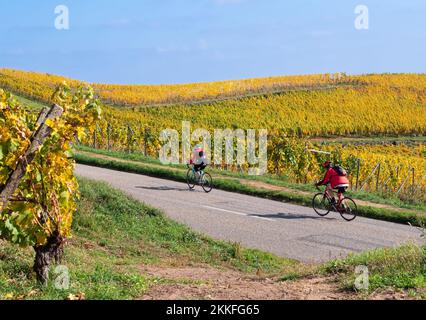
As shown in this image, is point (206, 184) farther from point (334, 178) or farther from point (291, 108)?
point (291, 108)

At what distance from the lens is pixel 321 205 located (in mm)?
20844

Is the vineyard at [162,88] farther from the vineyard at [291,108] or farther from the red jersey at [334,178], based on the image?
the red jersey at [334,178]

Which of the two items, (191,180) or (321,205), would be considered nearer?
(321,205)

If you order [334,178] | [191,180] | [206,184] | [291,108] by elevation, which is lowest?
[206,184]

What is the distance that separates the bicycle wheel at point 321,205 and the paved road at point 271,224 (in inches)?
9.0

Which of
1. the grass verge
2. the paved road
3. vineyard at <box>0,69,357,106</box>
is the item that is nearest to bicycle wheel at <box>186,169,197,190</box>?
the paved road

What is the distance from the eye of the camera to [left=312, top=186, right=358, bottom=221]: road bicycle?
66.1ft

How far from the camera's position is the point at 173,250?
1523 cm

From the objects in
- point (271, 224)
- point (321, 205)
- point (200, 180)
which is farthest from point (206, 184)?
point (271, 224)

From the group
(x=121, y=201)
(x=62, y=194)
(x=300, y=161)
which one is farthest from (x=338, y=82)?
(x=62, y=194)

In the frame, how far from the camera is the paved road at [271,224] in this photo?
16.3 metres

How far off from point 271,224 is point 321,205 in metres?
2.73

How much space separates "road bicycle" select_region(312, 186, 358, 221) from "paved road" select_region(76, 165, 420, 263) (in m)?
0.23

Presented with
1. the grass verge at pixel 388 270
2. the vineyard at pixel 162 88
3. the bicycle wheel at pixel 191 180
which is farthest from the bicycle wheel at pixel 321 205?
the vineyard at pixel 162 88
